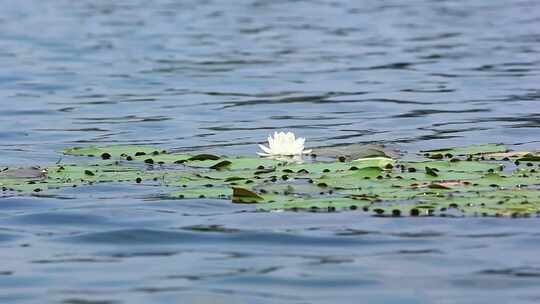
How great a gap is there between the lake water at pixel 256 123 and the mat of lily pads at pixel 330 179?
3.1 inches

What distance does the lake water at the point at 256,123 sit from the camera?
4.84 meters

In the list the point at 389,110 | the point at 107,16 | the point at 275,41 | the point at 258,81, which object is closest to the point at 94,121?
the point at 389,110

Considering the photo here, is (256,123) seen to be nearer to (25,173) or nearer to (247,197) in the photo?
(25,173)

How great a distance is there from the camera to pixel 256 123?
1021 cm

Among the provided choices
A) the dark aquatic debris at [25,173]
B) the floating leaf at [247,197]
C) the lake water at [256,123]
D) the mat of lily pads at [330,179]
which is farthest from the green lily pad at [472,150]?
the dark aquatic debris at [25,173]

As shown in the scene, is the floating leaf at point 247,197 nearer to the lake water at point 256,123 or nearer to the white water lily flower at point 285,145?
the lake water at point 256,123

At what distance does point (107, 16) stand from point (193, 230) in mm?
17641

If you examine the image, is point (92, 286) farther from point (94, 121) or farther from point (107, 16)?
point (107, 16)

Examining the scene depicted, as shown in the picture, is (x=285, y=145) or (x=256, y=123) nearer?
(x=285, y=145)

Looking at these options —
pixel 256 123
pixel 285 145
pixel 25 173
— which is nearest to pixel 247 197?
pixel 285 145

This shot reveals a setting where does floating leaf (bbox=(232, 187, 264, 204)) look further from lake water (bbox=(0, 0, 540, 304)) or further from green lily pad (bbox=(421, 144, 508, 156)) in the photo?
green lily pad (bbox=(421, 144, 508, 156))

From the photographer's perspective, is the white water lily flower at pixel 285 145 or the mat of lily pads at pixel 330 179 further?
the white water lily flower at pixel 285 145

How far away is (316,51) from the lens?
1633 centimetres

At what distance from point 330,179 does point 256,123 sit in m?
3.75
